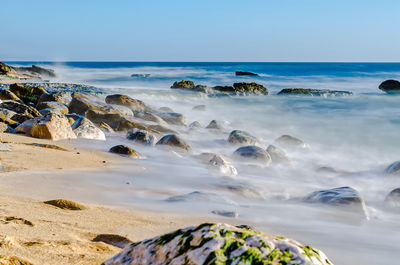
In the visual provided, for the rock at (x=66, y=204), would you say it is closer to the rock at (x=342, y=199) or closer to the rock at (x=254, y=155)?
the rock at (x=342, y=199)

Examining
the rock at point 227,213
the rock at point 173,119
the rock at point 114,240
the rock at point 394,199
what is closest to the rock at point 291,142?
the rock at point 173,119

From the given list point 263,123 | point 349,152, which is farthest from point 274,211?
point 263,123

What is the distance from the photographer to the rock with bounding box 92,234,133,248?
115 inches

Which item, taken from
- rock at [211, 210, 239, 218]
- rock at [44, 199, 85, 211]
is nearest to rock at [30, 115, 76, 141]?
rock at [44, 199, 85, 211]

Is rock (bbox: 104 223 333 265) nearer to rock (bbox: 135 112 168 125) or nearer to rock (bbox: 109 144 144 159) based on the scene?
rock (bbox: 109 144 144 159)

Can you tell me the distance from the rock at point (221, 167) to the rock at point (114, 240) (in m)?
3.43

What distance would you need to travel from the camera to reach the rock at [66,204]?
367 centimetres

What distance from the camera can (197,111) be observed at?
1700cm

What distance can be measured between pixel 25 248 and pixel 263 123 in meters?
12.5

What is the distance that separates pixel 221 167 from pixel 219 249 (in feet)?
15.9

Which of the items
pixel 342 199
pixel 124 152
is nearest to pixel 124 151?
pixel 124 152

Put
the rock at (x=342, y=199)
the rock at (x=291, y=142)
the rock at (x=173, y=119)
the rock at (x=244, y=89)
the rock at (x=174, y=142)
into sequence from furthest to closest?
the rock at (x=244, y=89)
the rock at (x=173, y=119)
the rock at (x=291, y=142)
the rock at (x=174, y=142)
the rock at (x=342, y=199)

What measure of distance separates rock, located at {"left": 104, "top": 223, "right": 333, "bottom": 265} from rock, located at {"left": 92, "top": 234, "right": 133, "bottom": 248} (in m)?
0.98

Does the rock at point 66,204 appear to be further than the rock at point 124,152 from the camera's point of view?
No
